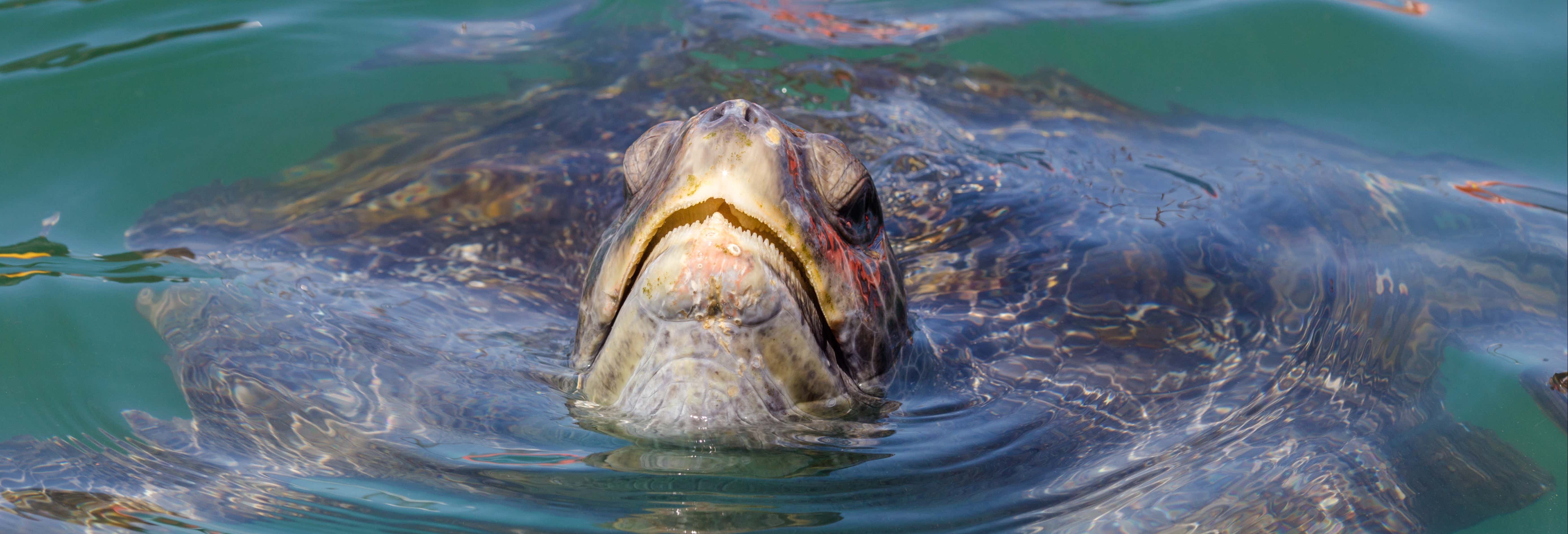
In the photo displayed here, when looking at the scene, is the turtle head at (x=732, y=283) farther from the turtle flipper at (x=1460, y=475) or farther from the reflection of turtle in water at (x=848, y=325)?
the turtle flipper at (x=1460, y=475)

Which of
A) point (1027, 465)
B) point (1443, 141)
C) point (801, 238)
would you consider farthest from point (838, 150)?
point (1443, 141)

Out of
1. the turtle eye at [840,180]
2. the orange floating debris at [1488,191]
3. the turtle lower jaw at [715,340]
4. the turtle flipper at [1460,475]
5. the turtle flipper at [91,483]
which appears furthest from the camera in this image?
the orange floating debris at [1488,191]

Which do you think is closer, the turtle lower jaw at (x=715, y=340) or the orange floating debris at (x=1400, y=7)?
the turtle lower jaw at (x=715, y=340)

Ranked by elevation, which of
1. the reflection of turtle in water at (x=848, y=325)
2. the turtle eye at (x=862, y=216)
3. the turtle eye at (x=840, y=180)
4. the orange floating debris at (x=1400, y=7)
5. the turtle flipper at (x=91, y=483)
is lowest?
the turtle flipper at (x=91, y=483)

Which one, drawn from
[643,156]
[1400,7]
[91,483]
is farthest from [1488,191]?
[91,483]

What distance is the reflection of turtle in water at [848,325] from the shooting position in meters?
2.32

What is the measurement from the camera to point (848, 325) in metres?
2.42

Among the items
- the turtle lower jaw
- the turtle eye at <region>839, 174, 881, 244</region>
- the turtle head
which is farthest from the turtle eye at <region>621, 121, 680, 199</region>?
the turtle eye at <region>839, 174, 881, 244</region>

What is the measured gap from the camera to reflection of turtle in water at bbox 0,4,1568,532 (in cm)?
232

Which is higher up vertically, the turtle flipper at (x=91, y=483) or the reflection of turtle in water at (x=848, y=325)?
the reflection of turtle in water at (x=848, y=325)

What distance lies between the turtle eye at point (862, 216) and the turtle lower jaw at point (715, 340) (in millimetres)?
229

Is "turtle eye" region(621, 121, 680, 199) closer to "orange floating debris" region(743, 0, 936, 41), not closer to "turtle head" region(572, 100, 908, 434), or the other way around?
"turtle head" region(572, 100, 908, 434)

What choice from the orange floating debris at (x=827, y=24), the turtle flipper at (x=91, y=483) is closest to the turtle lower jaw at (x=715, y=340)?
the turtle flipper at (x=91, y=483)

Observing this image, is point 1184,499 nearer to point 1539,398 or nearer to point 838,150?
point 838,150
